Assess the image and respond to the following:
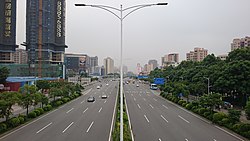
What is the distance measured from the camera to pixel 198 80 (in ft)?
144

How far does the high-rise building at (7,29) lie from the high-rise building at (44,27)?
19.7 ft

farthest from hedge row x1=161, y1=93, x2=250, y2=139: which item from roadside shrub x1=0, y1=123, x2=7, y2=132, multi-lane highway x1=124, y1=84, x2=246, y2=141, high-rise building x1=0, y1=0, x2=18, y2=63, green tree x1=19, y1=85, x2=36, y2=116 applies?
high-rise building x1=0, y1=0, x2=18, y2=63

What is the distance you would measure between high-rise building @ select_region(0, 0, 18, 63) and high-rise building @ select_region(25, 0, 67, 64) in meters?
6.00

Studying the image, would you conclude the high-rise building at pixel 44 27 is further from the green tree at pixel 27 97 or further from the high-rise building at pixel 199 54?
the high-rise building at pixel 199 54

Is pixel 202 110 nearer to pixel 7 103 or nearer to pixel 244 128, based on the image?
pixel 244 128

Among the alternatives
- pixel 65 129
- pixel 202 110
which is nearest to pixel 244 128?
pixel 202 110

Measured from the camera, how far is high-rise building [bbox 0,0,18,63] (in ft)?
234

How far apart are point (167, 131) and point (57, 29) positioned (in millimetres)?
72976

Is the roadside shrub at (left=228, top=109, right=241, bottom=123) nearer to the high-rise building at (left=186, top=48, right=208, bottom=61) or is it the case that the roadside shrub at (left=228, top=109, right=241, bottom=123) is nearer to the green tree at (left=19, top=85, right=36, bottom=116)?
the green tree at (left=19, top=85, right=36, bottom=116)

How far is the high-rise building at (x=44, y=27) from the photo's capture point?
79438 mm

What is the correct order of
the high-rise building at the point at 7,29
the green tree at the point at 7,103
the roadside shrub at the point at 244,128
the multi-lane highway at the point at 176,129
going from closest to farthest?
the multi-lane highway at the point at 176,129
the green tree at the point at 7,103
the roadside shrub at the point at 244,128
the high-rise building at the point at 7,29

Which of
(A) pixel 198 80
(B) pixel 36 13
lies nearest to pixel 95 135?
(A) pixel 198 80

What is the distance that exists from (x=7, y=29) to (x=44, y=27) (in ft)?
38.0

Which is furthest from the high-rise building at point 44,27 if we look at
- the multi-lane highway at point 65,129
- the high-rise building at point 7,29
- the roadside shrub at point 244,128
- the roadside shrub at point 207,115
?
the roadside shrub at point 244,128
